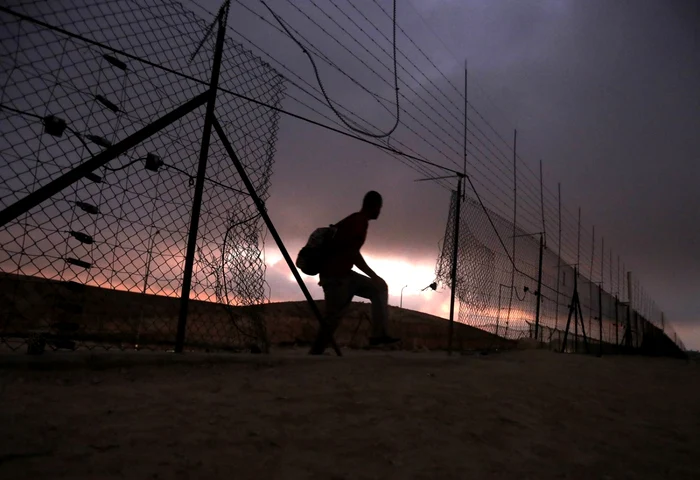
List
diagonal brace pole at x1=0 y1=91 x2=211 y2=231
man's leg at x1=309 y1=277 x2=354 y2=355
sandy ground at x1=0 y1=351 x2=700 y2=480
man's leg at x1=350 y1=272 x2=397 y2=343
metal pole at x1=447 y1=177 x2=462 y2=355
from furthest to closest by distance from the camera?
metal pole at x1=447 y1=177 x2=462 y2=355, man's leg at x1=350 y1=272 x2=397 y2=343, man's leg at x1=309 y1=277 x2=354 y2=355, diagonal brace pole at x1=0 y1=91 x2=211 y2=231, sandy ground at x1=0 y1=351 x2=700 y2=480

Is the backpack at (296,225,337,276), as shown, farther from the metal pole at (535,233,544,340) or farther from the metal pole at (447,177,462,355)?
the metal pole at (535,233,544,340)

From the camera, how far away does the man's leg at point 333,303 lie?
355 cm

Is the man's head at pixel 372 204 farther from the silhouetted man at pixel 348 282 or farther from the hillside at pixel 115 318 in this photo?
the hillside at pixel 115 318

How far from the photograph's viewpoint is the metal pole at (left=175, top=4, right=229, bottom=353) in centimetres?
274

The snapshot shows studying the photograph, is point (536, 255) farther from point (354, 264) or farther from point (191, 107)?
point (191, 107)

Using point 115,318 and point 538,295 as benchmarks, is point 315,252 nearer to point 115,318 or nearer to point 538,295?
point 115,318

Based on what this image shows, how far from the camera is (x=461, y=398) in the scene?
2.19m

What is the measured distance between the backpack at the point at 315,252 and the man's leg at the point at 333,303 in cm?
14

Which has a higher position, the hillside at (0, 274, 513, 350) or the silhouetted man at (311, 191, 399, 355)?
the silhouetted man at (311, 191, 399, 355)

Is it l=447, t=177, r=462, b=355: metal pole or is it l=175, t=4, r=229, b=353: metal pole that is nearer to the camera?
l=175, t=4, r=229, b=353: metal pole

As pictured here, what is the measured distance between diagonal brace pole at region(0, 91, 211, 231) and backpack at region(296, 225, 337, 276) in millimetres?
1296

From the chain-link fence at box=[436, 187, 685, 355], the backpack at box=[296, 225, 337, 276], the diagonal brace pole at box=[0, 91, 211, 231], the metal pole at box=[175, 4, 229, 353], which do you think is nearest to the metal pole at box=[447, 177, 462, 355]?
the chain-link fence at box=[436, 187, 685, 355]

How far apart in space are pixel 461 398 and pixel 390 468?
0.92 m

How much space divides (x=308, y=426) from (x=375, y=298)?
2.08m
